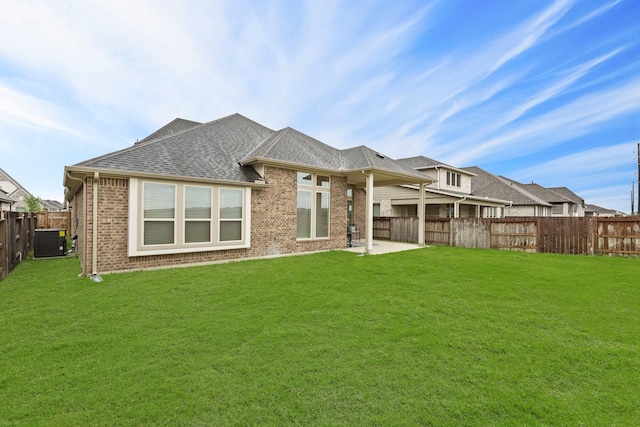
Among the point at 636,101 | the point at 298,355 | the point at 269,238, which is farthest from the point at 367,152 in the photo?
the point at 636,101

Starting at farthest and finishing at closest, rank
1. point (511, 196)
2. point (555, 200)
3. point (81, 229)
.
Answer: point (555, 200), point (511, 196), point (81, 229)

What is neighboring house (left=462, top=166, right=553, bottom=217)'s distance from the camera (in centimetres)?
2680

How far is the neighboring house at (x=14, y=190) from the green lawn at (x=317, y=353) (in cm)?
3808

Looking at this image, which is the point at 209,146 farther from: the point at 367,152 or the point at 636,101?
the point at 636,101

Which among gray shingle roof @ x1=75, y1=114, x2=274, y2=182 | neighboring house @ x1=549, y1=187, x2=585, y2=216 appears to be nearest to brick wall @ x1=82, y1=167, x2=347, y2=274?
gray shingle roof @ x1=75, y1=114, x2=274, y2=182

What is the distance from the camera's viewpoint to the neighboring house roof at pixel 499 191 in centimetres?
2695

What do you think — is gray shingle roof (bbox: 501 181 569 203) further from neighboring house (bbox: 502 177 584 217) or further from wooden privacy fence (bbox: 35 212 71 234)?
wooden privacy fence (bbox: 35 212 71 234)

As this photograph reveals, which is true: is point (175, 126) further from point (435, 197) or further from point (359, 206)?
point (435, 197)

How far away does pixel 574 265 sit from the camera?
927 cm

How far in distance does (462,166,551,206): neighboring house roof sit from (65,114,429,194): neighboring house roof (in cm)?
1903

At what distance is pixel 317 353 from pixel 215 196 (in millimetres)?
6878

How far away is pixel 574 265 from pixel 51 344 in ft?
42.3

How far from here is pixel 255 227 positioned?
1011 centimetres

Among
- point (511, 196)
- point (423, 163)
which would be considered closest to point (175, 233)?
point (423, 163)
